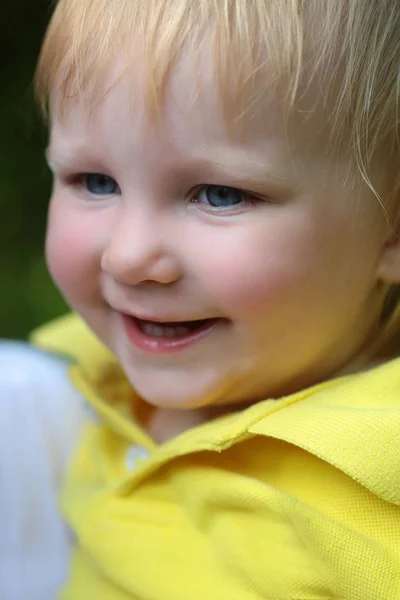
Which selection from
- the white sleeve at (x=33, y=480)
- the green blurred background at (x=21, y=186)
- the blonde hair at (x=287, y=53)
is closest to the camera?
the blonde hair at (x=287, y=53)

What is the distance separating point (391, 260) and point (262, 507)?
0.27m

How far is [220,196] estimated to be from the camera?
0.79m

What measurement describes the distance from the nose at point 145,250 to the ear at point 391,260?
0.21m

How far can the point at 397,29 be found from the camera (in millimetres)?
776

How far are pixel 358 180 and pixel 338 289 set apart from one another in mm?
107

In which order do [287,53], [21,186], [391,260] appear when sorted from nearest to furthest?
[287,53], [391,260], [21,186]

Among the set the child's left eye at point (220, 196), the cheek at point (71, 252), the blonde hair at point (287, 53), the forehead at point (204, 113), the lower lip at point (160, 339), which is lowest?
the lower lip at point (160, 339)

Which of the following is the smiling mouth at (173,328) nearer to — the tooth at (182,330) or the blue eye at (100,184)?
the tooth at (182,330)

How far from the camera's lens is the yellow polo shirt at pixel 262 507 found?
0.74 meters

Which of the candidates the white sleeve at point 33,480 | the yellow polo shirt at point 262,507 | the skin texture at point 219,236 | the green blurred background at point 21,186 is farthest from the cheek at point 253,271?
the green blurred background at point 21,186

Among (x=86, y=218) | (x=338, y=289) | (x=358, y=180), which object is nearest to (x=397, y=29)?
(x=358, y=180)

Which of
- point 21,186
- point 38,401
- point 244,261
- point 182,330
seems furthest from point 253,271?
point 21,186

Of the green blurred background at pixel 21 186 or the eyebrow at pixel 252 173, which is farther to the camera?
the green blurred background at pixel 21 186

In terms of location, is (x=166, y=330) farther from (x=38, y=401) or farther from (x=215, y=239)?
(x=38, y=401)
